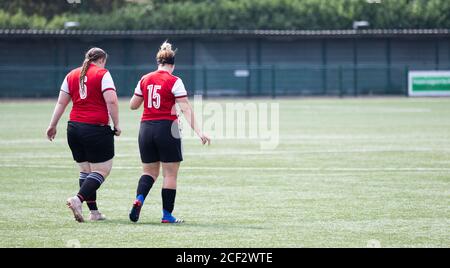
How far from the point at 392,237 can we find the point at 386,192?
4.21 metres

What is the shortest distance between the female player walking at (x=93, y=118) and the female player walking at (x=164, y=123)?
15.5 inches

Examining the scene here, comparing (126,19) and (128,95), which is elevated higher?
(126,19)

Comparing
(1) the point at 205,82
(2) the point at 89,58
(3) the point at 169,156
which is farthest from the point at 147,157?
(1) the point at 205,82

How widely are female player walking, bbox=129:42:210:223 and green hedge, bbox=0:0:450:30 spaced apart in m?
48.6

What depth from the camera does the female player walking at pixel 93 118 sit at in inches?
481

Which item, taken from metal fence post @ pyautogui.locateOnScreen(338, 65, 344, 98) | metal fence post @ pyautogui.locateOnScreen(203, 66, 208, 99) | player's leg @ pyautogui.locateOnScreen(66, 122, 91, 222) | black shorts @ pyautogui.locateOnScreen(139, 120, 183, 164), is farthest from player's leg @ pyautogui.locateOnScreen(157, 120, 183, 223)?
metal fence post @ pyautogui.locateOnScreen(338, 65, 344, 98)

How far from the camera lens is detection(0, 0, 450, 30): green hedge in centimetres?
6081

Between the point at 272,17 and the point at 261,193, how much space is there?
156ft

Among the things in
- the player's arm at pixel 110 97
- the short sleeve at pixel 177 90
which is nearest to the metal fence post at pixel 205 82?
the player's arm at pixel 110 97

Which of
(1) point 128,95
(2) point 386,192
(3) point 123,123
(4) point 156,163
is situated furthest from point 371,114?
(4) point 156,163

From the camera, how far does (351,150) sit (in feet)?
74.2

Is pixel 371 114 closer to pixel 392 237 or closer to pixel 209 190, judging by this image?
pixel 209 190

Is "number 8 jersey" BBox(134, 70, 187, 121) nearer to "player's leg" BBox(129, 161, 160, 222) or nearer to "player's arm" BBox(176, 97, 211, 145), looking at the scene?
"player's arm" BBox(176, 97, 211, 145)

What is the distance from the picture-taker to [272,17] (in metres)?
61.8
